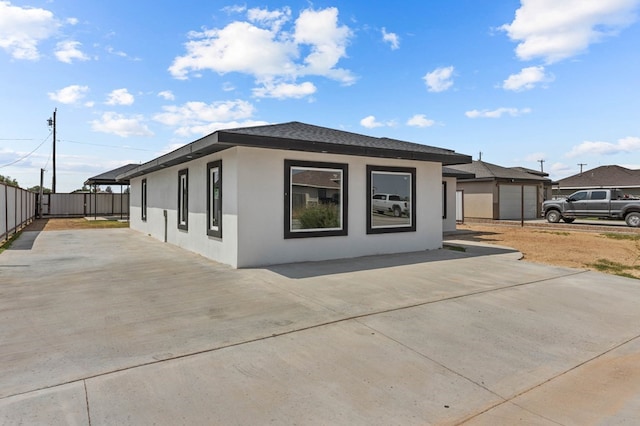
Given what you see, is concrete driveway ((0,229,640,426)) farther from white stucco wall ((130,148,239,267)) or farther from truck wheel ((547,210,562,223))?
truck wheel ((547,210,562,223))

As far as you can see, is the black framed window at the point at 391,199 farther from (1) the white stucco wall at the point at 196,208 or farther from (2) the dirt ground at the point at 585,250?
(1) the white stucco wall at the point at 196,208

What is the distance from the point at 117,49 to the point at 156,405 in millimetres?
13727

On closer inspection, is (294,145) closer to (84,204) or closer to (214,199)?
(214,199)

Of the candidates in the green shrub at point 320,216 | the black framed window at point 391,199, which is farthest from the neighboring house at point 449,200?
the green shrub at point 320,216

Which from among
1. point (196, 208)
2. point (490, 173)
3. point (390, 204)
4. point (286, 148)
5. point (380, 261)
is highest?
point (490, 173)

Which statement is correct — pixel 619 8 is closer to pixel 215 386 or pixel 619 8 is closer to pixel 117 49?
pixel 215 386

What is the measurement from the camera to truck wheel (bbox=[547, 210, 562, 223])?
1998 centimetres

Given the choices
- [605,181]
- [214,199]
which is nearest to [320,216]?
[214,199]

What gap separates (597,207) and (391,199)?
15.4 m

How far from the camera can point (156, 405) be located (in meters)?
2.51

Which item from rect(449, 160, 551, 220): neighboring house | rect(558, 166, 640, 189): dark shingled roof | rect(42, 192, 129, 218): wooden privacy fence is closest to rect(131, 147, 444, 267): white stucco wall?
rect(449, 160, 551, 220): neighboring house

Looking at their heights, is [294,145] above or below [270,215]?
above

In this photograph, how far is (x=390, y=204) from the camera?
31.4 feet

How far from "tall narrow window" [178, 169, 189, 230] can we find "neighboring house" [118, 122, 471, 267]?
0.03 m
